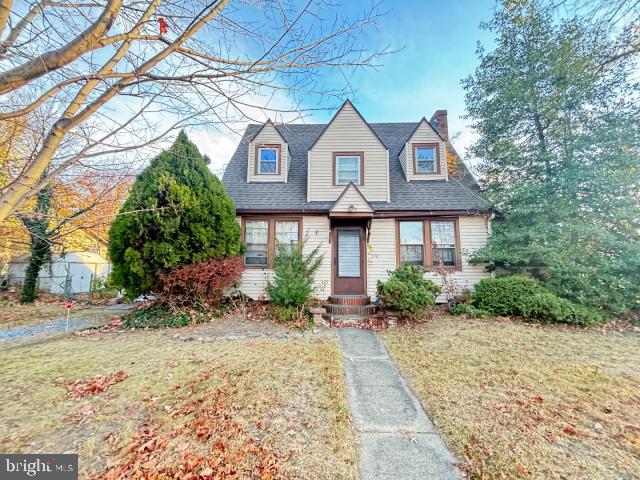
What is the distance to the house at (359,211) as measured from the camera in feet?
29.0

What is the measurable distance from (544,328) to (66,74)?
9.66 metres

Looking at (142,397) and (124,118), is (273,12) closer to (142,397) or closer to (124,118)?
(124,118)

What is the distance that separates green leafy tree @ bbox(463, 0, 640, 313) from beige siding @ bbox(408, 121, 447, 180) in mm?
1574

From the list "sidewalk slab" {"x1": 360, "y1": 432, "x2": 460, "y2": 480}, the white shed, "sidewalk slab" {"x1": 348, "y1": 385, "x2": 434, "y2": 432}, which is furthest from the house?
the white shed

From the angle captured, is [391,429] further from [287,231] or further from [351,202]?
[287,231]

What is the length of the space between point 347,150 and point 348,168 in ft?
2.25

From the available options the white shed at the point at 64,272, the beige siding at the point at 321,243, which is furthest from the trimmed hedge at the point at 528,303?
the white shed at the point at 64,272

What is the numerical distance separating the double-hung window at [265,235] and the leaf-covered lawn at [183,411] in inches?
173

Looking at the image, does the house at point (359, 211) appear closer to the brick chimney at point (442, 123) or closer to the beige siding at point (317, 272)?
the beige siding at point (317, 272)

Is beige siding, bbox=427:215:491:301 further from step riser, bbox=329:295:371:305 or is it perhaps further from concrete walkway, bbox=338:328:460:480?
concrete walkway, bbox=338:328:460:480

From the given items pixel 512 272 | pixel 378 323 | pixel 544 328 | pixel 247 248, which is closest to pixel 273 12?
pixel 378 323

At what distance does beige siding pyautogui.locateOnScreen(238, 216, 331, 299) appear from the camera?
8.86 metres

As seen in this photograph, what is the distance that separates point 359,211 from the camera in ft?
27.0

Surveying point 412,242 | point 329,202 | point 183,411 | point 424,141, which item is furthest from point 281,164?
point 183,411
